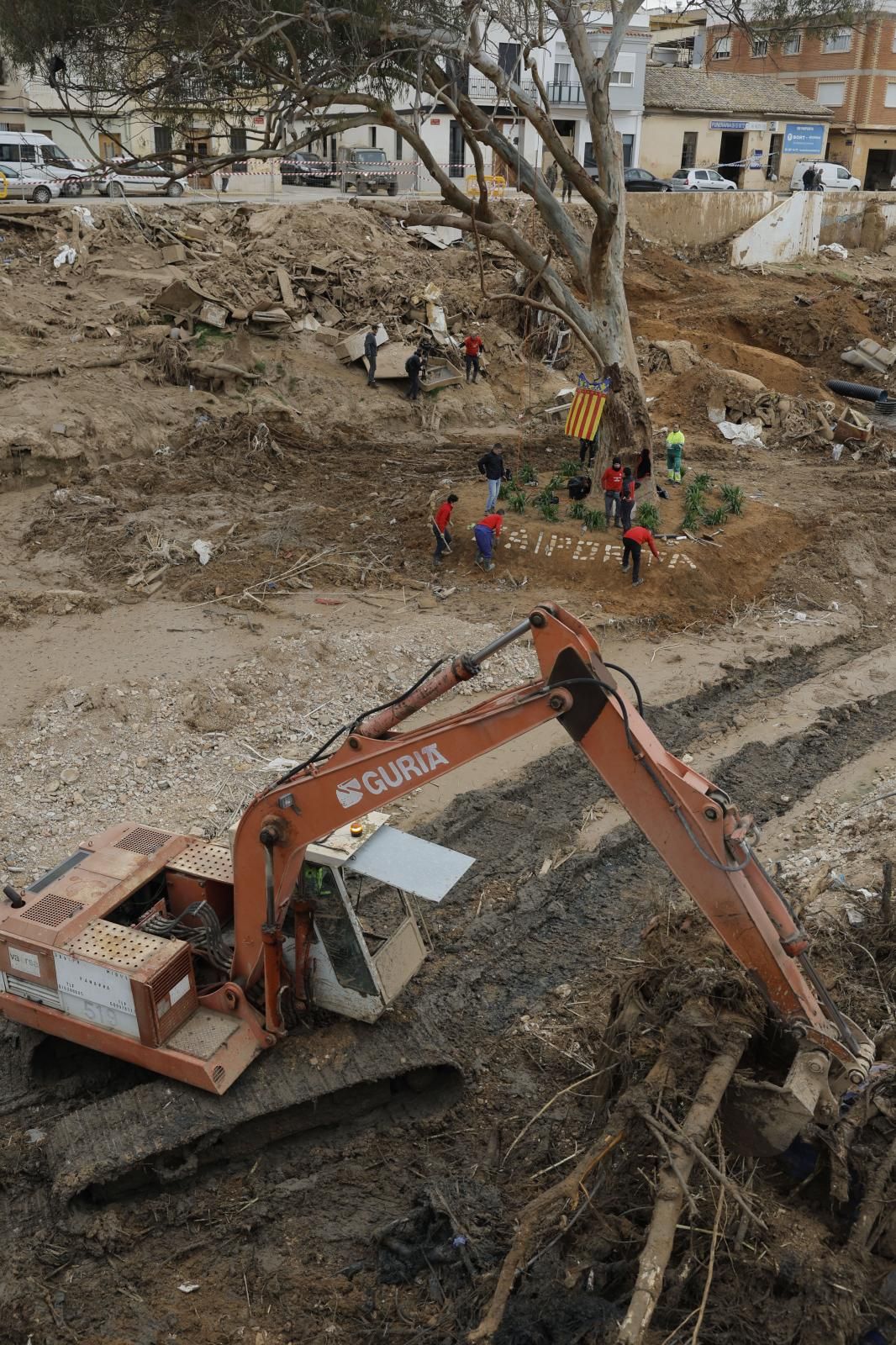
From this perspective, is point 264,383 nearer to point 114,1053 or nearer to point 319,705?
point 319,705

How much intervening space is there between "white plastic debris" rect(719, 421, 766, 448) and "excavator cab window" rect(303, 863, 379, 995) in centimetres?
1780


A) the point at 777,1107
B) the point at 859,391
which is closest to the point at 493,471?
the point at 777,1107

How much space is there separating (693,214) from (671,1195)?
3435cm

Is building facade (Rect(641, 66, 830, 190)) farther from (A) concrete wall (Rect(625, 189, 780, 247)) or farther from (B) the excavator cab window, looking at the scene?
(B) the excavator cab window

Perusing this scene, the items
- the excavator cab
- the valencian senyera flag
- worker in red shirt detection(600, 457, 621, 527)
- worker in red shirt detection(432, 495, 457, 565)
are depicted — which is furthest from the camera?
the valencian senyera flag

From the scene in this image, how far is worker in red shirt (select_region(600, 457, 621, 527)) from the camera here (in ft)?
55.7

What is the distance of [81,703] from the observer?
12.5 meters

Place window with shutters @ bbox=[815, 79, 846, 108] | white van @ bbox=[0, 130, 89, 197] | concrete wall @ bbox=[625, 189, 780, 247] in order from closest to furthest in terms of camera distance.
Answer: white van @ bbox=[0, 130, 89, 197]
concrete wall @ bbox=[625, 189, 780, 247]
window with shutters @ bbox=[815, 79, 846, 108]

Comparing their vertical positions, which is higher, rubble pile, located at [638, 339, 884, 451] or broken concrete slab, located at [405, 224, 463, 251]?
broken concrete slab, located at [405, 224, 463, 251]

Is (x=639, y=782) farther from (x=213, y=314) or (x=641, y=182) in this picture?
(x=641, y=182)

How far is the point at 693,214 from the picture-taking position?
115 feet

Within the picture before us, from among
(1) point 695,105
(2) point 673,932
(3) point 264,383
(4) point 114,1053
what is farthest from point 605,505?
(1) point 695,105

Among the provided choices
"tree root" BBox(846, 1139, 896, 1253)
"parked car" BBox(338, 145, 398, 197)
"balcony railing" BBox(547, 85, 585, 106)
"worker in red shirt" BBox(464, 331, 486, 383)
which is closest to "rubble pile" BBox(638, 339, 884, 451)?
"worker in red shirt" BBox(464, 331, 486, 383)

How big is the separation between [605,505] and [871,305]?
1650cm
